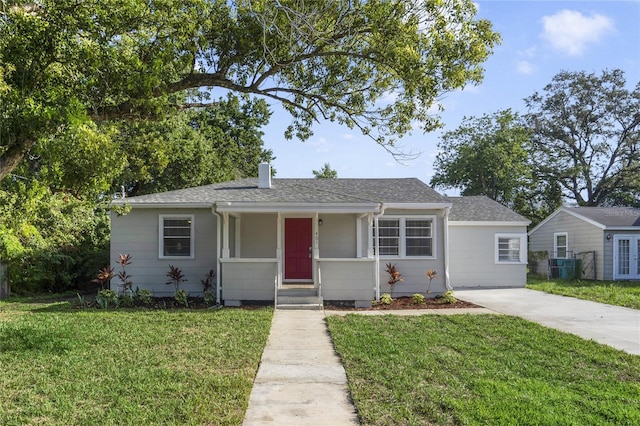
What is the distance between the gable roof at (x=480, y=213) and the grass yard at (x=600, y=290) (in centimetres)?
248

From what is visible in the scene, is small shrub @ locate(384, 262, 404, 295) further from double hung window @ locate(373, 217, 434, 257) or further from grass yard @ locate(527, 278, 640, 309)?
grass yard @ locate(527, 278, 640, 309)

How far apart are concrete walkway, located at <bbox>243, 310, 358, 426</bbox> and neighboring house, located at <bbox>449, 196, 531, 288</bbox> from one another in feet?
30.9

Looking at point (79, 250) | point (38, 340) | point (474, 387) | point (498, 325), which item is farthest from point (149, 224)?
point (474, 387)

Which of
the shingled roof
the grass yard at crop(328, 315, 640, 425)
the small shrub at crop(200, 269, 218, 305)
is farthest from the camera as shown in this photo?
the shingled roof

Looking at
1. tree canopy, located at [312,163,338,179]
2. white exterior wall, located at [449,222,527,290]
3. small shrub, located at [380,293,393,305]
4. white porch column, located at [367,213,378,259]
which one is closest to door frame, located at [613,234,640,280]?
white exterior wall, located at [449,222,527,290]

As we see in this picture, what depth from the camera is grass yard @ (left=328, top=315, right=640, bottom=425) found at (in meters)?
4.44

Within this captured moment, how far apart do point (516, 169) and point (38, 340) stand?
29.2 metres

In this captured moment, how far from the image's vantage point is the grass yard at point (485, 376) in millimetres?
4438

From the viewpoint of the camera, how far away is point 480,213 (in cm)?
1727

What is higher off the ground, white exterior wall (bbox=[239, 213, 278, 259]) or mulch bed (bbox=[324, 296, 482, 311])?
white exterior wall (bbox=[239, 213, 278, 259])

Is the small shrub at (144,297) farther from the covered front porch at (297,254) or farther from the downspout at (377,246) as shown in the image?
the downspout at (377,246)

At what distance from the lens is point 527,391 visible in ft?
16.6

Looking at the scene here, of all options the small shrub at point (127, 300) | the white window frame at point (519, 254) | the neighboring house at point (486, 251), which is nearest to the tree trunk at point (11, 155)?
the small shrub at point (127, 300)

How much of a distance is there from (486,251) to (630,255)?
741 cm
